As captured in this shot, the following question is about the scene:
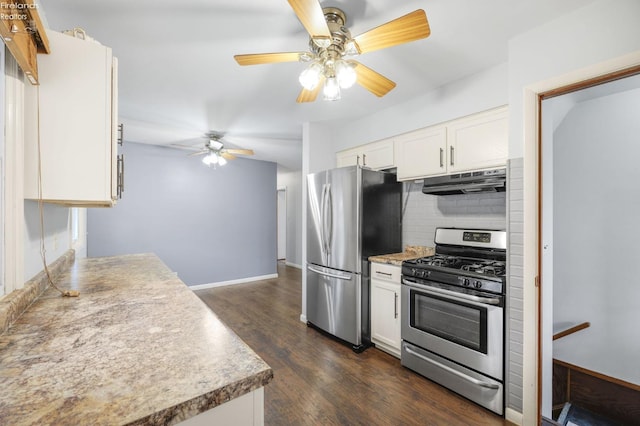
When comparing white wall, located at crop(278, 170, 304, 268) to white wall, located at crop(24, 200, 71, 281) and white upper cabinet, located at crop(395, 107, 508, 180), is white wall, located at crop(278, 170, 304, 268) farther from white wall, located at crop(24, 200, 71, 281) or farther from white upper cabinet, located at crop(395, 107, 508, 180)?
white wall, located at crop(24, 200, 71, 281)

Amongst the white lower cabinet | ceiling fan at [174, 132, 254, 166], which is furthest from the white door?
the white lower cabinet

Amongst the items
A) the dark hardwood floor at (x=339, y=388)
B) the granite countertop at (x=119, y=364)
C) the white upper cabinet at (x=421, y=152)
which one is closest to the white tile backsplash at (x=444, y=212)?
the white upper cabinet at (x=421, y=152)

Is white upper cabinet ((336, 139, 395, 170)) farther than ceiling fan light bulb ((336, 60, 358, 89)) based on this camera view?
Yes

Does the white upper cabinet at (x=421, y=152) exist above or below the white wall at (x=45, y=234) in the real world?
above

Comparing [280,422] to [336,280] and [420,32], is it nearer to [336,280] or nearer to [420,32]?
[336,280]

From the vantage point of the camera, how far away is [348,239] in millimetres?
2826

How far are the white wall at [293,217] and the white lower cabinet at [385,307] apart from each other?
437cm

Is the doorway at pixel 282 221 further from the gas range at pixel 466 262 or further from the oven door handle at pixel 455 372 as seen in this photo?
the oven door handle at pixel 455 372

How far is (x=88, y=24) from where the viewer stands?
5.61ft

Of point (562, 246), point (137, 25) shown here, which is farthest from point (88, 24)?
point (562, 246)

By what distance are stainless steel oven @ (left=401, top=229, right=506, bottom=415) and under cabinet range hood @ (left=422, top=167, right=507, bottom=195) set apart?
416mm

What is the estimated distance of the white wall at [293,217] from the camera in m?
7.10

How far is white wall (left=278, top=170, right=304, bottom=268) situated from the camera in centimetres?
710

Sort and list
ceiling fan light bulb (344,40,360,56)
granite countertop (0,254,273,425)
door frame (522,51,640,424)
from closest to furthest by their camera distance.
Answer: granite countertop (0,254,273,425) < ceiling fan light bulb (344,40,360,56) < door frame (522,51,640,424)
